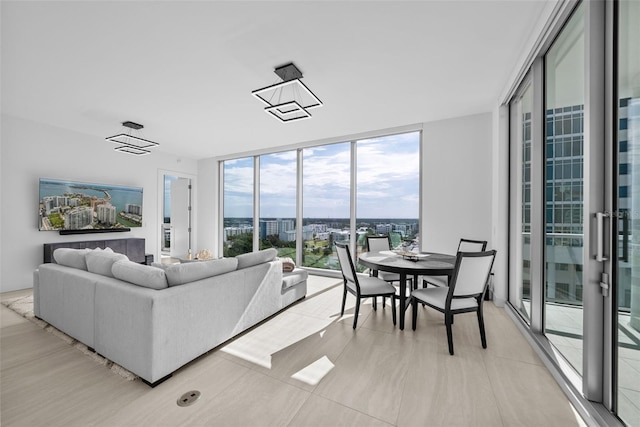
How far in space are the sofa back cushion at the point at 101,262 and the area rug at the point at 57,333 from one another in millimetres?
660

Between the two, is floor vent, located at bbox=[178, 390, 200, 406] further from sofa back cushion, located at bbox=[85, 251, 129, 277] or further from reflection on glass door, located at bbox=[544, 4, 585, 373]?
reflection on glass door, located at bbox=[544, 4, 585, 373]

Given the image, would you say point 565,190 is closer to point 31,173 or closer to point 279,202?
point 279,202

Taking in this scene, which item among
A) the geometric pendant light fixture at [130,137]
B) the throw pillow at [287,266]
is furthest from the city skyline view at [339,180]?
the geometric pendant light fixture at [130,137]

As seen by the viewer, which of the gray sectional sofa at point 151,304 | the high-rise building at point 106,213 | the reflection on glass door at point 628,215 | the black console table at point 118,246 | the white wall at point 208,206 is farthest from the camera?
the white wall at point 208,206

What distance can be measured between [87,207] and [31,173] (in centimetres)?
89

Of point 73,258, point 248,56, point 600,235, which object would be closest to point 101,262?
point 73,258

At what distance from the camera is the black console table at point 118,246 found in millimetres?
4227

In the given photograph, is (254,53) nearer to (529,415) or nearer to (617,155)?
(617,155)

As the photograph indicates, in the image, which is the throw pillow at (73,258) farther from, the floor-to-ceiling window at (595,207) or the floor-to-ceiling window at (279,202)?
the floor-to-ceiling window at (595,207)

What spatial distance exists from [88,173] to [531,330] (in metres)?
7.13

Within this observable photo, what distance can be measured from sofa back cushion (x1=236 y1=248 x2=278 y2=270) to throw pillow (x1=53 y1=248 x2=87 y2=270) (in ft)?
4.87

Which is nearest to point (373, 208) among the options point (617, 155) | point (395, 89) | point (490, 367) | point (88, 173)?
point (395, 89)

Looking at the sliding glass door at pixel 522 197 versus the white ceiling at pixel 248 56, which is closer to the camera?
the white ceiling at pixel 248 56

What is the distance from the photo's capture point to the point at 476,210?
13.0ft
